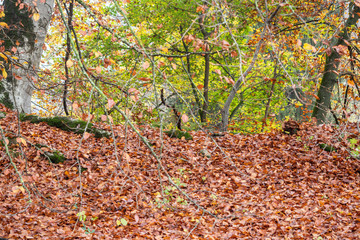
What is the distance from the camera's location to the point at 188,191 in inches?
241

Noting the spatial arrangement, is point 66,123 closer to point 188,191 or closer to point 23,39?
point 23,39

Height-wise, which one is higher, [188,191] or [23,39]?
[23,39]

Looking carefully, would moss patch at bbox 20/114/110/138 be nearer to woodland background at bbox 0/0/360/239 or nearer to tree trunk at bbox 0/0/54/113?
woodland background at bbox 0/0/360/239

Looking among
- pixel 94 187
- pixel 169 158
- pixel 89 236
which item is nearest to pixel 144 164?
pixel 169 158

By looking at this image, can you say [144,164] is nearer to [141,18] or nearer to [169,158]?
[169,158]

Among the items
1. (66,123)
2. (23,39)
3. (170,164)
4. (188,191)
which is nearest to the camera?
(188,191)

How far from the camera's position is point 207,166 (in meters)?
7.05

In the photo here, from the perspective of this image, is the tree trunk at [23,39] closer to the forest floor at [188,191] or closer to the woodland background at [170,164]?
the woodland background at [170,164]

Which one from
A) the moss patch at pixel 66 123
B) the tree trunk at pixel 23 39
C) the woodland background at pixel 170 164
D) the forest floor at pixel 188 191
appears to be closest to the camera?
the woodland background at pixel 170 164

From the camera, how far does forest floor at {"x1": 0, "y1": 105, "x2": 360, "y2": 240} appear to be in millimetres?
4617

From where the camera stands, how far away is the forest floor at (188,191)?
462 cm

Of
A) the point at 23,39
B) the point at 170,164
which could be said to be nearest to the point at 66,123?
the point at 23,39

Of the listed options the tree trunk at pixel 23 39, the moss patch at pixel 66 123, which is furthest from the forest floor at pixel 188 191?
the tree trunk at pixel 23 39

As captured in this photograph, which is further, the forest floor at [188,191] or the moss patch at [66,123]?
the moss patch at [66,123]
